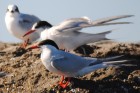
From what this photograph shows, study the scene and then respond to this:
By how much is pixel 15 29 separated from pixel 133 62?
3893 mm

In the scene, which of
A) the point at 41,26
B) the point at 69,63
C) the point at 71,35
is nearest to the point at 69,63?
the point at 69,63

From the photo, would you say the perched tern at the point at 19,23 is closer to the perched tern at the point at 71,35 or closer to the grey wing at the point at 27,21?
the grey wing at the point at 27,21

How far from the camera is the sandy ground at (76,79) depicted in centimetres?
995

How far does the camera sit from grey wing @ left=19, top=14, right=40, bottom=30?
13891mm

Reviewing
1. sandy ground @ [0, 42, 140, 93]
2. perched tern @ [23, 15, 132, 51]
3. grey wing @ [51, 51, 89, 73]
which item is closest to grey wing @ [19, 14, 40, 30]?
sandy ground @ [0, 42, 140, 93]

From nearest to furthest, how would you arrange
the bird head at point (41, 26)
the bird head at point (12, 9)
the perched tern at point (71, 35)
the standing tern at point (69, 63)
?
the standing tern at point (69, 63) < the perched tern at point (71, 35) < the bird head at point (41, 26) < the bird head at point (12, 9)

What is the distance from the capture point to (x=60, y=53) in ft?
33.0

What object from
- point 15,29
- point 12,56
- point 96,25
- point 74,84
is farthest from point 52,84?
point 15,29

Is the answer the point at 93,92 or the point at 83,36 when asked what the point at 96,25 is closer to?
the point at 83,36

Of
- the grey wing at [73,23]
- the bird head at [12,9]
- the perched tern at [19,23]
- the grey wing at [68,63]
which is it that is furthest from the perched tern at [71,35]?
the bird head at [12,9]

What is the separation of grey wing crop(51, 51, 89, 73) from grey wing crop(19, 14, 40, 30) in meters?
3.95

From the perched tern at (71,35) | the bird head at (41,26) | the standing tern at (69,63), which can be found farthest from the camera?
the bird head at (41,26)

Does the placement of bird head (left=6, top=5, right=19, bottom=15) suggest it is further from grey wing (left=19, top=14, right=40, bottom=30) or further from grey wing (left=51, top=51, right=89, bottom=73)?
grey wing (left=51, top=51, right=89, bottom=73)

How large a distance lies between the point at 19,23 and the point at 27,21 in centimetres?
20
